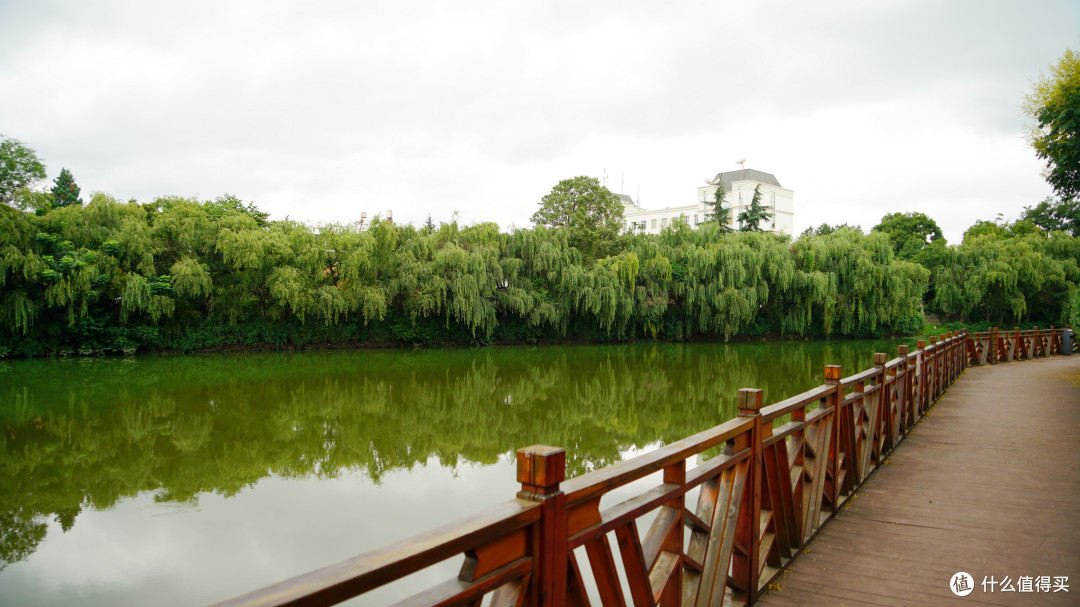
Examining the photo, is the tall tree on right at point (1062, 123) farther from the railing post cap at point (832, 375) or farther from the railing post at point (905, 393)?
the railing post cap at point (832, 375)

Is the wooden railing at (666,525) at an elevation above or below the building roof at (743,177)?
below

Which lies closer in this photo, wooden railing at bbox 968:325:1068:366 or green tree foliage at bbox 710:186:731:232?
wooden railing at bbox 968:325:1068:366

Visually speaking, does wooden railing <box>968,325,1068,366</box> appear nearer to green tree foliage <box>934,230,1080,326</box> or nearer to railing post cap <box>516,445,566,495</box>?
green tree foliage <box>934,230,1080,326</box>

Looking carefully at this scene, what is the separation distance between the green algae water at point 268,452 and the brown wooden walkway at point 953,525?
2.69 metres

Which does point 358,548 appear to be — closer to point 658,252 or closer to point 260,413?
point 260,413

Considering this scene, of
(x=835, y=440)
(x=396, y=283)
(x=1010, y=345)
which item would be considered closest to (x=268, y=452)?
(x=835, y=440)

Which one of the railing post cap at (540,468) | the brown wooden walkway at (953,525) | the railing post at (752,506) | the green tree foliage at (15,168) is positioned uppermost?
the green tree foliage at (15,168)

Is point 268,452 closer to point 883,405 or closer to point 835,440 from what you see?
point 835,440

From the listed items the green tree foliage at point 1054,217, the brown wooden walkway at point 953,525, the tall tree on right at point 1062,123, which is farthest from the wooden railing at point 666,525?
the green tree foliage at point 1054,217

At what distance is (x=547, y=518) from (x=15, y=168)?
2970 centimetres

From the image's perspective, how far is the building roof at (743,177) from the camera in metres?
50.5

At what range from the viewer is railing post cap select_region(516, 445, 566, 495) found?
4.94 ft

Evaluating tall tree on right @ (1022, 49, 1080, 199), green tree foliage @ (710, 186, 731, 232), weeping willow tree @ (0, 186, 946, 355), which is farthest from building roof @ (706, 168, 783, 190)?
tall tree on right @ (1022, 49, 1080, 199)

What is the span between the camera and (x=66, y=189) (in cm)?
4581
